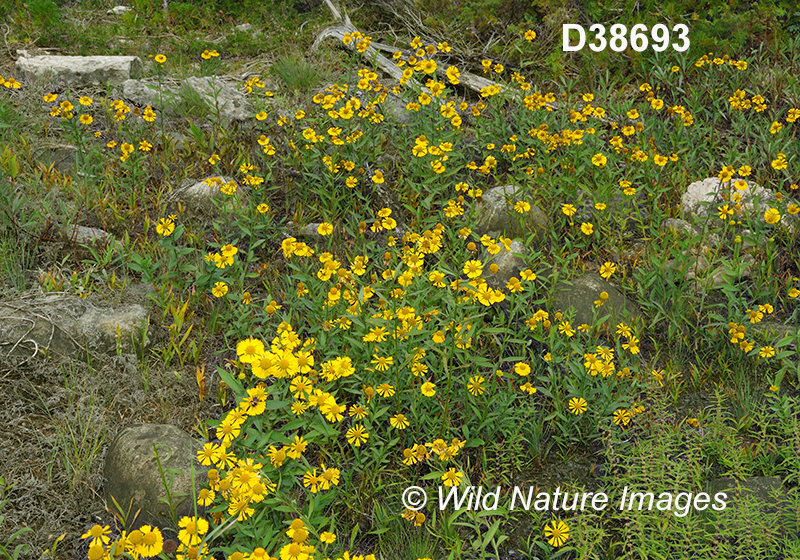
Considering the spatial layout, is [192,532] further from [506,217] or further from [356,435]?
[506,217]

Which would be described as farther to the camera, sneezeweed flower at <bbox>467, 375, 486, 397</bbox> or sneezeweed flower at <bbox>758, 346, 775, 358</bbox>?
sneezeweed flower at <bbox>758, 346, 775, 358</bbox>

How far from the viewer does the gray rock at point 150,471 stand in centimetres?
243

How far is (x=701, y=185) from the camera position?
431 cm

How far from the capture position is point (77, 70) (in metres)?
5.99

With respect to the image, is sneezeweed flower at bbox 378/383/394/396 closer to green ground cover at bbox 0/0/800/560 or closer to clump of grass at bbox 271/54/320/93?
green ground cover at bbox 0/0/800/560

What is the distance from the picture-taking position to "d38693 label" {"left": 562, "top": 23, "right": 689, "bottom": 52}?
18.9 ft

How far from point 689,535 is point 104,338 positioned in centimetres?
288

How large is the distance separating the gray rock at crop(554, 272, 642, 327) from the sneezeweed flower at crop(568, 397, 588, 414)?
0.72 m

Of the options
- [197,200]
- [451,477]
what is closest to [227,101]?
[197,200]

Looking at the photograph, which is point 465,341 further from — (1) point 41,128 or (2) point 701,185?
(1) point 41,128

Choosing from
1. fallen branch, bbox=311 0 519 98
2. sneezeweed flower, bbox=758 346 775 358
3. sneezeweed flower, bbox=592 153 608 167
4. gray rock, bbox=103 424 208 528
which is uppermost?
fallen branch, bbox=311 0 519 98

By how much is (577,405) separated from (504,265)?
1193 millimetres

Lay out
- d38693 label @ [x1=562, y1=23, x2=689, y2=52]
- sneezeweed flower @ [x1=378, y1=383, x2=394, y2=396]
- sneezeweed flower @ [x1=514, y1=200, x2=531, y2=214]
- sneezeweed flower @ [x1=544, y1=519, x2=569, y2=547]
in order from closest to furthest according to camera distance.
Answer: sneezeweed flower @ [x1=544, y1=519, x2=569, y2=547], sneezeweed flower @ [x1=378, y1=383, x2=394, y2=396], sneezeweed flower @ [x1=514, y1=200, x2=531, y2=214], d38693 label @ [x1=562, y1=23, x2=689, y2=52]

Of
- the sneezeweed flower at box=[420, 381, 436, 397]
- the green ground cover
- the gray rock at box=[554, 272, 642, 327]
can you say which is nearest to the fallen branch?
the green ground cover
